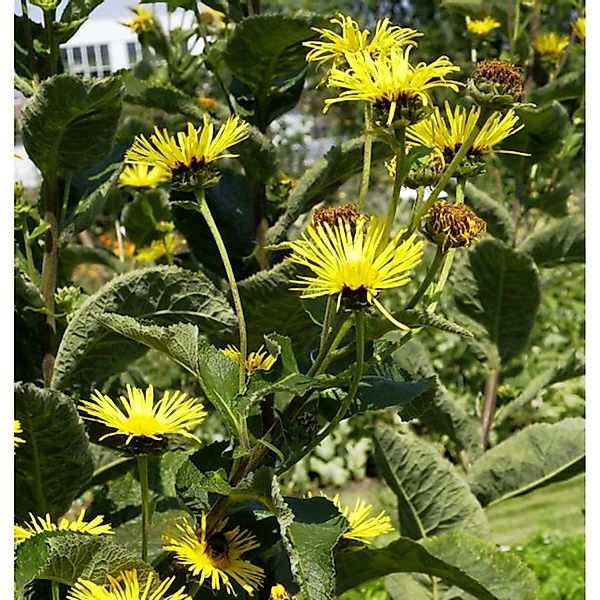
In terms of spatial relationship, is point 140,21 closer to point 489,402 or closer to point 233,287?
point 489,402

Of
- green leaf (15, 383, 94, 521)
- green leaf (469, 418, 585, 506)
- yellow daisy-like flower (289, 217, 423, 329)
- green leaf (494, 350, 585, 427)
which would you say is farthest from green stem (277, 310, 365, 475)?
green leaf (494, 350, 585, 427)

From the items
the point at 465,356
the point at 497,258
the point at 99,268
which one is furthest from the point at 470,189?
the point at 99,268

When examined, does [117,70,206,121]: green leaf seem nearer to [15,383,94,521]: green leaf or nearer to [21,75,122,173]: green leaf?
[21,75,122,173]: green leaf

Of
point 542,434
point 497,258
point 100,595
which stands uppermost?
point 497,258

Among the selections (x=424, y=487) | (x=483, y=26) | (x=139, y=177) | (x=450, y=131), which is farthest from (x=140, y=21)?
(x=450, y=131)

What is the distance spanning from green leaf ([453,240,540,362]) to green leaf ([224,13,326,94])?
56 cm

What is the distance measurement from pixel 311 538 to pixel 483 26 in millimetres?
1463

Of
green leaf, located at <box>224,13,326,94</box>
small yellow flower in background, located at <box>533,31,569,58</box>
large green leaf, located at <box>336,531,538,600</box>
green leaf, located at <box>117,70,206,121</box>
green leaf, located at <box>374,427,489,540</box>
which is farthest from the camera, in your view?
small yellow flower in background, located at <box>533,31,569,58</box>

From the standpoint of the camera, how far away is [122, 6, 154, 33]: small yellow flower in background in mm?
1571

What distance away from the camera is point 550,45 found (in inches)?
73.6

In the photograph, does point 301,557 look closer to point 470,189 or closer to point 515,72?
point 515,72

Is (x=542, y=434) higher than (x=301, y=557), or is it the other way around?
(x=301, y=557)

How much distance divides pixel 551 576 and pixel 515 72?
1911mm
